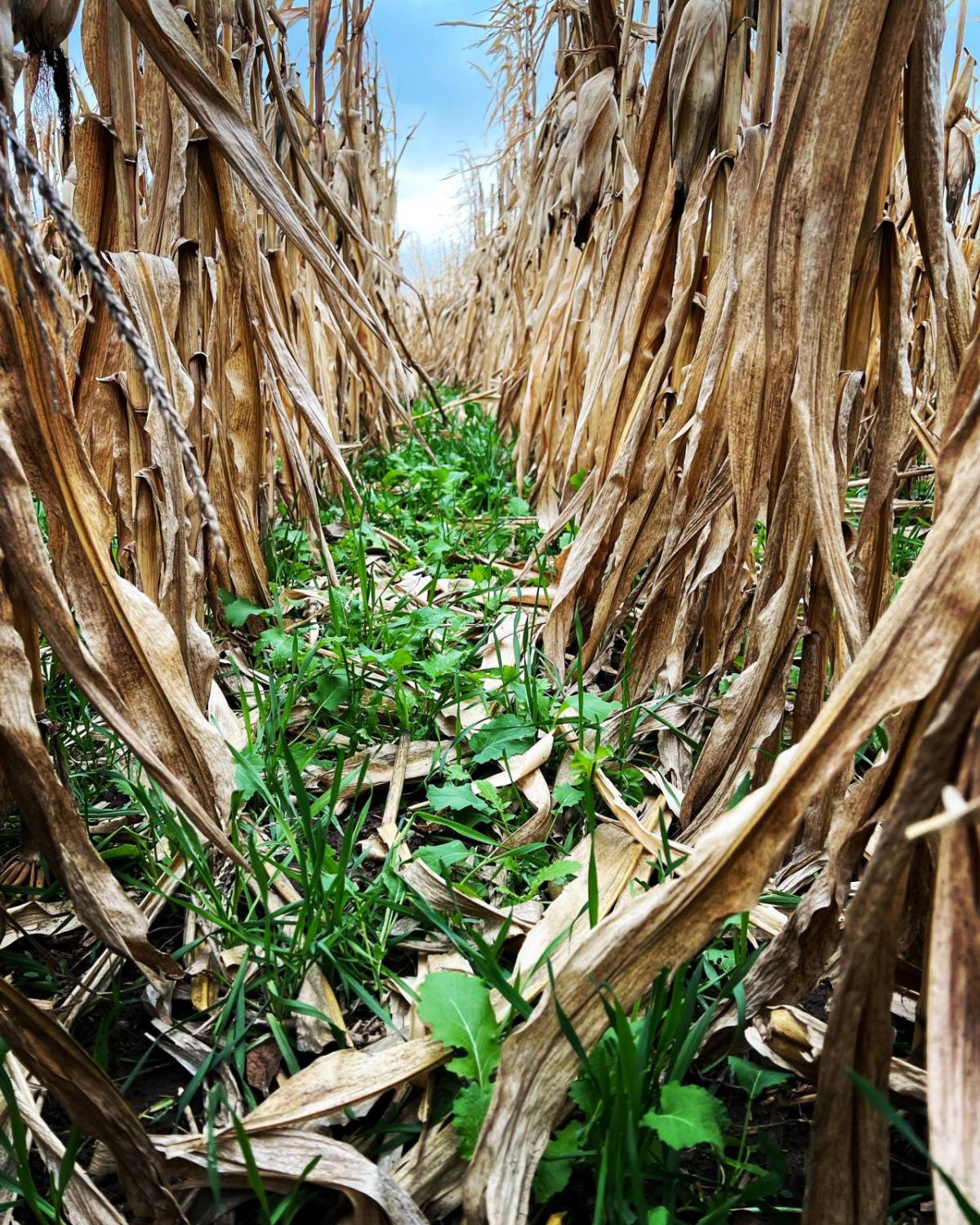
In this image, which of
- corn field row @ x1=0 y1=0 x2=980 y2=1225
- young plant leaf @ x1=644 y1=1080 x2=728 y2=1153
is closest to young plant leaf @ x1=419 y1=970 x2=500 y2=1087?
corn field row @ x1=0 y1=0 x2=980 y2=1225

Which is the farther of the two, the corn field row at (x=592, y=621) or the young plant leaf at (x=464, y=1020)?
the young plant leaf at (x=464, y=1020)

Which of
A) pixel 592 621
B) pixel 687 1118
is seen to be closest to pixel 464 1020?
pixel 687 1118

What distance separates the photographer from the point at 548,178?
244cm

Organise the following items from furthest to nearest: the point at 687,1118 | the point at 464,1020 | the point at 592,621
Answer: the point at 592,621 < the point at 464,1020 < the point at 687,1118

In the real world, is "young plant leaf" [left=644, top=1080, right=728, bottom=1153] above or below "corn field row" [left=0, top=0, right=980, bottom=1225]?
below

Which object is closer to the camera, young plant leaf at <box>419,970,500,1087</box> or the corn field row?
the corn field row

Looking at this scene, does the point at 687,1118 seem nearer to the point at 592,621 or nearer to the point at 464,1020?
the point at 464,1020

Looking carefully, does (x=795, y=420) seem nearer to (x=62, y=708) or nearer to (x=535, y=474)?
(x=62, y=708)

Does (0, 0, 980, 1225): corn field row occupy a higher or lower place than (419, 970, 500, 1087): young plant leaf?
higher

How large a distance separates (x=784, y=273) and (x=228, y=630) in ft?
3.03

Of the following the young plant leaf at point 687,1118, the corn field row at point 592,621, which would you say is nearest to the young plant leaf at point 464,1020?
the corn field row at point 592,621

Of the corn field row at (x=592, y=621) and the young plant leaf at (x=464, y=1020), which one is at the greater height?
the corn field row at (x=592, y=621)

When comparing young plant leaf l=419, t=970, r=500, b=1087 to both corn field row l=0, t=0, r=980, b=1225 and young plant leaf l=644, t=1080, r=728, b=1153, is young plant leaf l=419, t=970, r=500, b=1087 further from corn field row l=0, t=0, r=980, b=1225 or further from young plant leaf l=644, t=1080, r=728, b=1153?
young plant leaf l=644, t=1080, r=728, b=1153

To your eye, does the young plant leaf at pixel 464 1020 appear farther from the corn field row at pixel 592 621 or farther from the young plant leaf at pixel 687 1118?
the young plant leaf at pixel 687 1118
